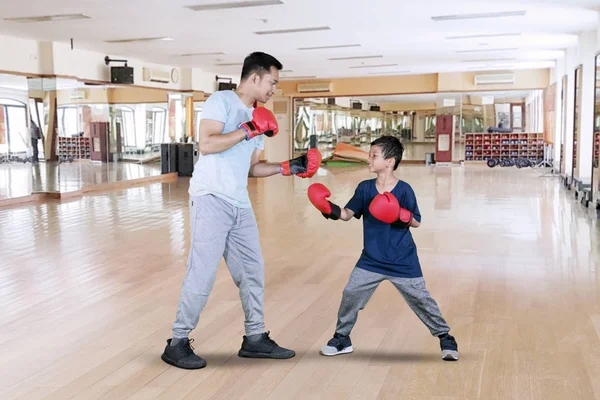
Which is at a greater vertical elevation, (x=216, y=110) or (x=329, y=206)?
(x=216, y=110)

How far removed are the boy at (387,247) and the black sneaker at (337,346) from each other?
0.15 metres

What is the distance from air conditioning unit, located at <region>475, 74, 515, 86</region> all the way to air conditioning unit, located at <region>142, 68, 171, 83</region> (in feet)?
30.2

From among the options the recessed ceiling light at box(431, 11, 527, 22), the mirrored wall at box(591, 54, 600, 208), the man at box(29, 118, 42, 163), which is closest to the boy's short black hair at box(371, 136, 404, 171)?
the mirrored wall at box(591, 54, 600, 208)

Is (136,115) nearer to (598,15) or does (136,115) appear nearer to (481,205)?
(481,205)

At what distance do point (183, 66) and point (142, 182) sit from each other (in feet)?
10.8

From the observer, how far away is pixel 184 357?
293cm

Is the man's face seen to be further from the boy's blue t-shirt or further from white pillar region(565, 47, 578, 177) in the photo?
white pillar region(565, 47, 578, 177)

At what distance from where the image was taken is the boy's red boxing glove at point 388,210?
9.23 ft

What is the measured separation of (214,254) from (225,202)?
234 millimetres

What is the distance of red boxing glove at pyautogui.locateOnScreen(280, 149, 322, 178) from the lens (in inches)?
123

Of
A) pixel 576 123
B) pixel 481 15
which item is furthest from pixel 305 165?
pixel 576 123

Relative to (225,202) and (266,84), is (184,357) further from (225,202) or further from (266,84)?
(266,84)

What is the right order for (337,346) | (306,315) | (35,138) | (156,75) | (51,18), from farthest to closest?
(156,75) → (35,138) → (51,18) → (306,315) → (337,346)

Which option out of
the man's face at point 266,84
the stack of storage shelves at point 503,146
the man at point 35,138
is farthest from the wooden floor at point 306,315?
the stack of storage shelves at point 503,146
